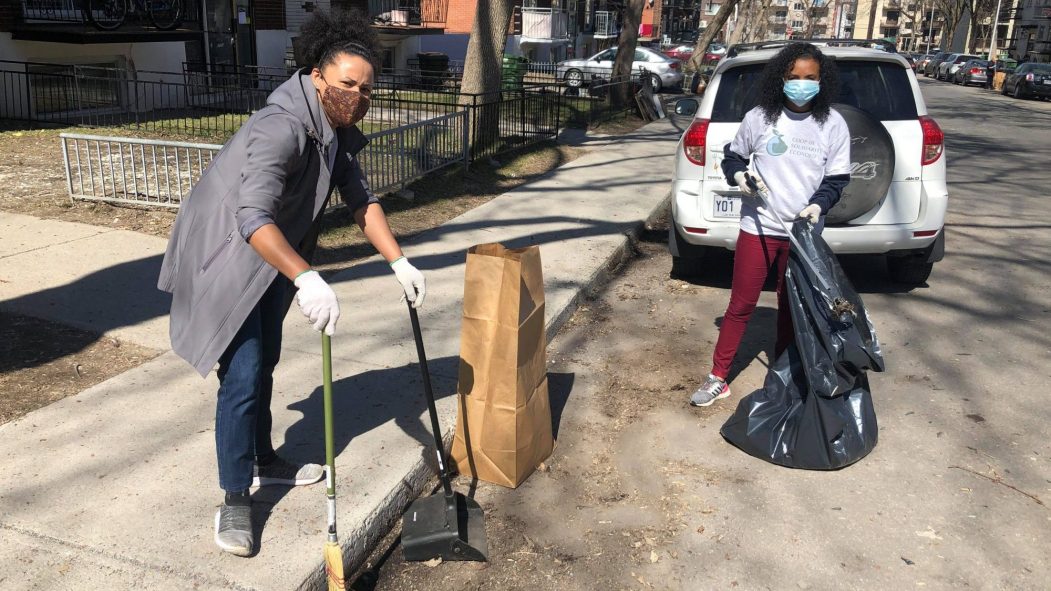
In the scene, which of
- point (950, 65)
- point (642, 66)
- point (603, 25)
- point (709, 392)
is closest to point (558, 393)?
point (709, 392)

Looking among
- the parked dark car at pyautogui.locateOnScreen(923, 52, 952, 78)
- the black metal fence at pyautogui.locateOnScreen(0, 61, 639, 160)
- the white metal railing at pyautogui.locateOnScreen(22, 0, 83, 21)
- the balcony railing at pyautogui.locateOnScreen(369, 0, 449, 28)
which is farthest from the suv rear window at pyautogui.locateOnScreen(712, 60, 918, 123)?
the parked dark car at pyautogui.locateOnScreen(923, 52, 952, 78)

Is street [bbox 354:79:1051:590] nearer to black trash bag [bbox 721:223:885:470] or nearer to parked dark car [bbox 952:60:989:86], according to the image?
black trash bag [bbox 721:223:885:470]

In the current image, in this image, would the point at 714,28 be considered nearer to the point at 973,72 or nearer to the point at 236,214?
the point at 973,72

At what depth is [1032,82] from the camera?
3419cm

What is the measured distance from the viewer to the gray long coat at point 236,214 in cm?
284

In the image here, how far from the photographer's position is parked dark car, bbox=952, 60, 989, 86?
44.9 m

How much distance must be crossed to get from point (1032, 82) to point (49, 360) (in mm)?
37882

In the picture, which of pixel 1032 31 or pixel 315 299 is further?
pixel 1032 31

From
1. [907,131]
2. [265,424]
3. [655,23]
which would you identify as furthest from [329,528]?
[655,23]

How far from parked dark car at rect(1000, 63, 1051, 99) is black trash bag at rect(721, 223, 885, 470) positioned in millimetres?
35932

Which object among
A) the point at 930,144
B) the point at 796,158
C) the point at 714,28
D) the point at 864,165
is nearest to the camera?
the point at 796,158

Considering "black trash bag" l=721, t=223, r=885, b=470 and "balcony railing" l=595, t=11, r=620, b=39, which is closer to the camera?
"black trash bag" l=721, t=223, r=885, b=470

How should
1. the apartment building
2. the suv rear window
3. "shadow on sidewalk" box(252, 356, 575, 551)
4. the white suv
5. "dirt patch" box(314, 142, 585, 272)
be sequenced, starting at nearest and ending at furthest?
"shadow on sidewalk" box(252, 356, 575, 551) → the white suv → the suv rear window → "dirt patch" box(314, 142, 585, 272) → the apartment building

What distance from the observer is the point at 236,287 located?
2924 millimetres
